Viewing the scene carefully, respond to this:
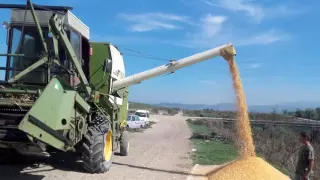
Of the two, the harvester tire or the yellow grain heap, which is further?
the yellow grain heap

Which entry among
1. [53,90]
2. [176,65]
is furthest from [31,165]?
[176,65]

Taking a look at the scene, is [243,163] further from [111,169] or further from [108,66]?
[108,66]

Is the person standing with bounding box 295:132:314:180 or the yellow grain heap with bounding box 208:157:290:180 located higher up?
the person standing with bounding box 295:132:314:180

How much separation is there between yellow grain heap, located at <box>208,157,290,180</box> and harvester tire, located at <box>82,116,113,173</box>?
294cm

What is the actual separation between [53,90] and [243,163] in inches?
231

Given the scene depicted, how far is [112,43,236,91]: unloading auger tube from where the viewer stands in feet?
38.9

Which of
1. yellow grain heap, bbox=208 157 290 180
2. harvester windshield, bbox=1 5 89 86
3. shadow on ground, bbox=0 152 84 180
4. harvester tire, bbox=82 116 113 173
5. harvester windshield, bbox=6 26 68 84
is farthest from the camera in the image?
yellow grain heap, bbox=208 157 290 180

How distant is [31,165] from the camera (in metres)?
10.3

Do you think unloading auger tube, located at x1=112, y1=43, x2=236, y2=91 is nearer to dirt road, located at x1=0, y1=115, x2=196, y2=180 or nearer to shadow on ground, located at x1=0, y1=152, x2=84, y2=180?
dirt road, located at x1=0, y1=115, x2=196, y2=180

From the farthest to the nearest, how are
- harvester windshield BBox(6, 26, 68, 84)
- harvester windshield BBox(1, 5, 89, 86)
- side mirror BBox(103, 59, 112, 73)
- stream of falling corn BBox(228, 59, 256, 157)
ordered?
stream of falling corn BBox(228, 59, 256, 157) → side mirror BBox(103, 59, 112, 73) → harvester windshield BBox(6, 26, 68, 84) → harvester windshield BBox(1, 5, 89, 86)

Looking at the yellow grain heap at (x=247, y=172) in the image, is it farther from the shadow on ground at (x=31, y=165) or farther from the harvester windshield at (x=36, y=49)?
the harvester windshield at (x=36, y=49)

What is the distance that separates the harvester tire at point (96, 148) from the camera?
375 inches

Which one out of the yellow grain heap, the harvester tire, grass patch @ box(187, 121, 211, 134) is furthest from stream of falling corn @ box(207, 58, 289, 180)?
grass patch @ box(187, 121, 211, 134)

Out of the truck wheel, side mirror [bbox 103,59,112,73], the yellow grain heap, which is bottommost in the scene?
the yellow grain heap
